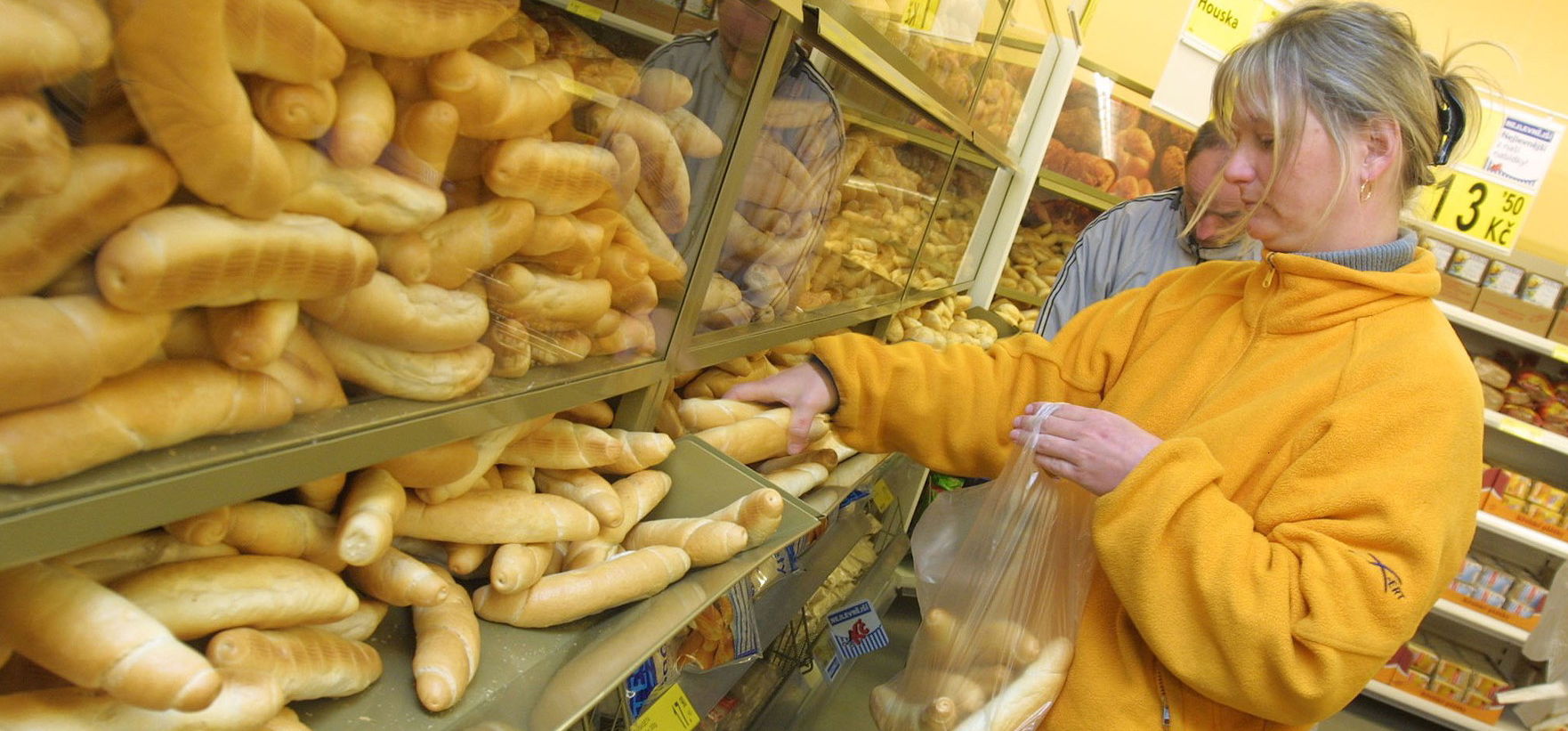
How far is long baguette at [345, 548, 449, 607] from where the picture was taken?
81 centimetres

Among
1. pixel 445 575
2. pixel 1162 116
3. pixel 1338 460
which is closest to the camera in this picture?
pixel 445 575

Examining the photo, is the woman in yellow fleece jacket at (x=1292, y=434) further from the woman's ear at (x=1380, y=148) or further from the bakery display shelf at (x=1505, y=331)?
the bakery display shelf at (x=1505, y=331)

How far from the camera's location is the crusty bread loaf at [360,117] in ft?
2.04

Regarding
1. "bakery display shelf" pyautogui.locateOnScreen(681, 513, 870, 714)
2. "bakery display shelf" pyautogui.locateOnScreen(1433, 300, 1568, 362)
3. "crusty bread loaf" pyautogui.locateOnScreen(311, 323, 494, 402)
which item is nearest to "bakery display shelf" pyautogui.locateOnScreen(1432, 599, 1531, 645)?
"bakery display shelf" pyautogui.locateOnScreen(1433, 300, 1568, 362)

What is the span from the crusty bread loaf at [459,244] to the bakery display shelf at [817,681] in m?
1.85

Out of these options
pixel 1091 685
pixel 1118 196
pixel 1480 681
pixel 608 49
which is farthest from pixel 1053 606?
pixel 1480 681

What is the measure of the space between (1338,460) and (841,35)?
833 millimetres

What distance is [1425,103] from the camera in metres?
1.28

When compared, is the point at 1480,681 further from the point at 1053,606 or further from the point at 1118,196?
the point at 1053,606

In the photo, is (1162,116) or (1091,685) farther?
(1162,116)

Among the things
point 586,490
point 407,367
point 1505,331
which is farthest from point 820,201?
point 1505,331

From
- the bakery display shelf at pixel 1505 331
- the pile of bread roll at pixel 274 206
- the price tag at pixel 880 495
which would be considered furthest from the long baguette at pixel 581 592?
the bakery display shelf at pixel 1505 331

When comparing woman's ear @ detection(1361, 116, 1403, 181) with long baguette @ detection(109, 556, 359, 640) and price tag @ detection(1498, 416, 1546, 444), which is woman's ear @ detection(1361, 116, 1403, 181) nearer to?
long baguette @ detection(109, 556, 359, 640)

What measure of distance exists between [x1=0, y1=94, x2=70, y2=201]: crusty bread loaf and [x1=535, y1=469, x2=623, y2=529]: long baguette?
2.05 feet
